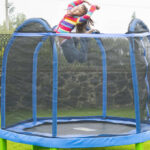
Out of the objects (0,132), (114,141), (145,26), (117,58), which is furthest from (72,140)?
Result: (145,26)

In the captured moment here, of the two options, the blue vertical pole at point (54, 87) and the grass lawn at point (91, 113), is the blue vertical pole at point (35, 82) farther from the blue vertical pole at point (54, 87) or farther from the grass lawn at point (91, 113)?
the blue vertical pole at point (54, 87)

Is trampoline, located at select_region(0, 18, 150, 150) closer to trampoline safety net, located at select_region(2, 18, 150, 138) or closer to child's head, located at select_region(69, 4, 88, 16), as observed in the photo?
trampoline safety net, located at select_region(2, 18, 150, 138)

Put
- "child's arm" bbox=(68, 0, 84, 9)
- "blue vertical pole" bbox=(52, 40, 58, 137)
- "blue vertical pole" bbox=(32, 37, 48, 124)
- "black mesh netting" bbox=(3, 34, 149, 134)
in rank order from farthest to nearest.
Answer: "blue vertical pole" bbox=(32, 37, 48, 124) → "child's arm" bbox=(68, 0, 84, 9) → "black mesh netting" bbox=(3, 34, 149, 134) → "blue vertical pole" bbox=(52, 40, 58, 137)

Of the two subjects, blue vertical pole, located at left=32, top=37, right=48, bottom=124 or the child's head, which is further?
blue vertical pole, located at left=32, top=37, right=48, bottom=124

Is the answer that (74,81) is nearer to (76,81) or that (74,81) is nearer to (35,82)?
(76,81)

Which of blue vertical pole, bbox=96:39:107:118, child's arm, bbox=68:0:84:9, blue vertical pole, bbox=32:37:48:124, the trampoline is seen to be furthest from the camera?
blue vertical pole, bbox=96:39:107:118

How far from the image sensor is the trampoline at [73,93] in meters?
3.85

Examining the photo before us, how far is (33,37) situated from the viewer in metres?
4.20

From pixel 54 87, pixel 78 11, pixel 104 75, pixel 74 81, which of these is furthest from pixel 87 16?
pixel 74 81

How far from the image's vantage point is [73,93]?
17.6ft

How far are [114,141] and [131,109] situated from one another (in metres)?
0.93

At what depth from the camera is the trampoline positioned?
385 cm

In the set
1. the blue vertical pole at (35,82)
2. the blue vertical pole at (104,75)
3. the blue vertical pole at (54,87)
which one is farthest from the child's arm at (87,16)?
the blue vertical pole at (104,75)

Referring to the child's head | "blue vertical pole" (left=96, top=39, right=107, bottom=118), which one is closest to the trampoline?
"blue vertical pole" (left=96, top=39, right=107, bottom=118)
